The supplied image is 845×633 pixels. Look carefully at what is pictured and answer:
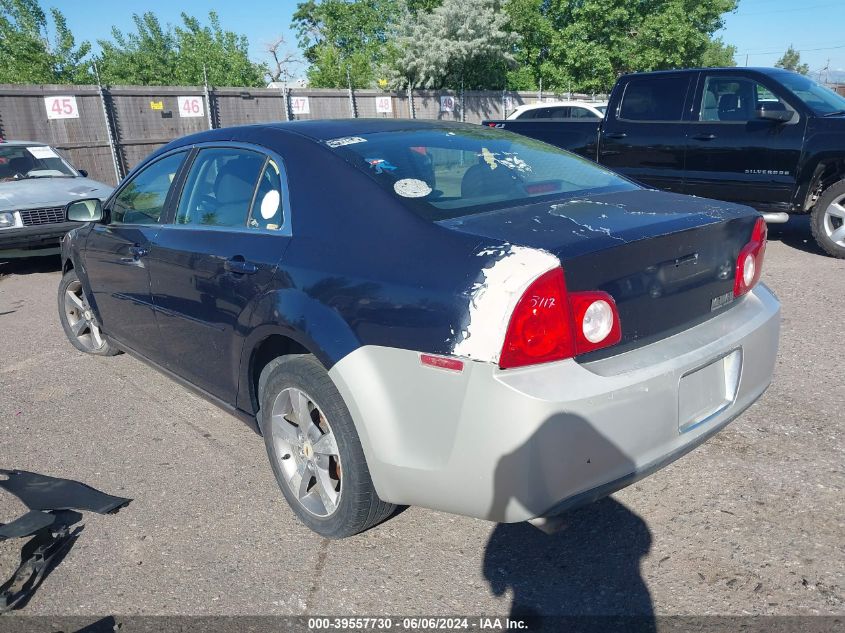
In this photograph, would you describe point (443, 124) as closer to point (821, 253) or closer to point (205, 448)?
point (205, 448)

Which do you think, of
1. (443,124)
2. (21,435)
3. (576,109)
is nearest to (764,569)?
(443,124)

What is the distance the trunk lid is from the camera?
2182 millimetres

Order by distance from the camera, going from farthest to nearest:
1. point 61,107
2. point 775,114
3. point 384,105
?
point 384,105, point 61,107, point 775,114

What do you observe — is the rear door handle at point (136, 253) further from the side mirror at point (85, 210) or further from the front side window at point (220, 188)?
the side mirror at point (85, 210)

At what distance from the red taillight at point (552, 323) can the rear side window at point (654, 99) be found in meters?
6.43

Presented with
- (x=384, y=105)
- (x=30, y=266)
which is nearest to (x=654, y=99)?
(x=30, y=266)

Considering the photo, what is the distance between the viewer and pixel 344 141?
9.66ft

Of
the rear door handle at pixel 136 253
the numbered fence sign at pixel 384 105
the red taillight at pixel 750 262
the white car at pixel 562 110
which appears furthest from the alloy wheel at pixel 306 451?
the numbered fence sign at pixel 384 105

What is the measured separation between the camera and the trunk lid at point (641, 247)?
218 cm

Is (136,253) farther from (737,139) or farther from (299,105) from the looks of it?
(299,105)

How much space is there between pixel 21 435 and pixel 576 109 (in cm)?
1430

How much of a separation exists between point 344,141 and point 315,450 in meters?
1.31

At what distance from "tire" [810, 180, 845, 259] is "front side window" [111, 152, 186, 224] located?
20.6 feet

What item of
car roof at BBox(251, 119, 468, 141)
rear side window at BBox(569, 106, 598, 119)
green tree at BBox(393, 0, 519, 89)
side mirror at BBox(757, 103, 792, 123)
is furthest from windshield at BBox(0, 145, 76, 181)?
green tree at BBox(393, 0, 519, 89)
